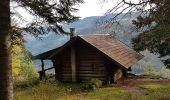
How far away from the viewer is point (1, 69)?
823 centimetres

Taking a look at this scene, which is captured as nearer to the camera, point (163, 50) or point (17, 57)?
point (163, 50)

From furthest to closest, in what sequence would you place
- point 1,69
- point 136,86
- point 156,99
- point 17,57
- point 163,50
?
point 17,57, point 163,50, point 136,86, point 156,99, point 1,69

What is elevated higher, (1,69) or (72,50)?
(72,50)

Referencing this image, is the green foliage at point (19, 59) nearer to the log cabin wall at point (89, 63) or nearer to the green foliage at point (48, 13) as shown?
the green foliage at point (48, 13)

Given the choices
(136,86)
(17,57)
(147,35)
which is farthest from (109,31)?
(17,57)

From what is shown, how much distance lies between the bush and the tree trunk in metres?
17.2

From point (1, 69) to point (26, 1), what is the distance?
2.71m

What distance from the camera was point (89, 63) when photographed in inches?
1130

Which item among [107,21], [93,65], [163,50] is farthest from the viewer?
[163,50]

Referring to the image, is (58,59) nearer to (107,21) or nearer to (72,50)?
(72,50)

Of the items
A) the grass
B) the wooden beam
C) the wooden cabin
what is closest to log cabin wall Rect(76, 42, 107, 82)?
the wooden cabin

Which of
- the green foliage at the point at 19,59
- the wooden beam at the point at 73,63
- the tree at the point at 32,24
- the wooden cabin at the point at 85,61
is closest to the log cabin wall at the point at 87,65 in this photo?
the wooden cabin at the point at 85,61

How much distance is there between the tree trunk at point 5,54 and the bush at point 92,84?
1721 cm

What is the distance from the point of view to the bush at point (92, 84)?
83.5 ft
